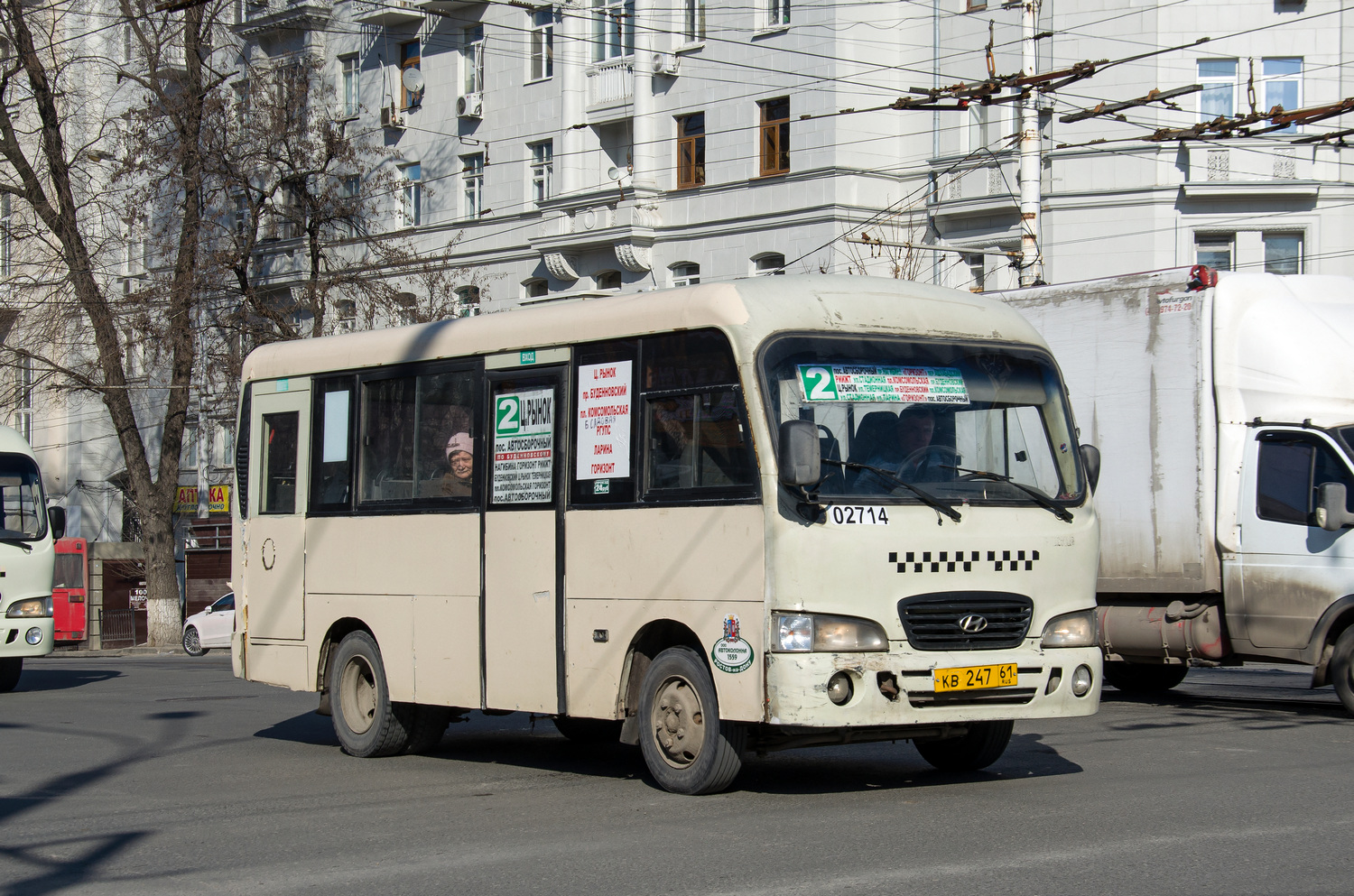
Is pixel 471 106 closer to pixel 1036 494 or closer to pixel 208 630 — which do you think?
pixel 208 630

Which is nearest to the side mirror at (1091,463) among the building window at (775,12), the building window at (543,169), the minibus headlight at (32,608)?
the minibus headlight at (32,608)

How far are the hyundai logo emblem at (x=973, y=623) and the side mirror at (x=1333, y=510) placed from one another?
5.79 meters

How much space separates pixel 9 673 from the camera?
19.1 m

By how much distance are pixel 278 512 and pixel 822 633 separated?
5520 mm

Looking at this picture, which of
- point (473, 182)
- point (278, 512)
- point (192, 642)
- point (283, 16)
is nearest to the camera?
point (278, 512)

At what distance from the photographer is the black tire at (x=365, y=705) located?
11570 mm

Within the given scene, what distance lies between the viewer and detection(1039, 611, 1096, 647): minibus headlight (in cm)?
926

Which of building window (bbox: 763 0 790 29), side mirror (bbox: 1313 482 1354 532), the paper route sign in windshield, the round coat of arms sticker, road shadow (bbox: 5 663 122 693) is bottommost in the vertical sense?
road shadow (bbox: 5 663 122 693)

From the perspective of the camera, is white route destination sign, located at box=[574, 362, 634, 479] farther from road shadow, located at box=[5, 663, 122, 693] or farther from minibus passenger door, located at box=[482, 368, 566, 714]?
road shadow, located at box=[5, 663, 122, 693]

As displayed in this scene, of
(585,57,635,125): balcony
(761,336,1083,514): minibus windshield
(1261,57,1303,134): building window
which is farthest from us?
(585,57,635,125): balcony

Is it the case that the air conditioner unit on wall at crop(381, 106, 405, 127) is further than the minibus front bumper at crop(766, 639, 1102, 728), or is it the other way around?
the air conditioner unit on wall at crop(381, 106, 405, 127)

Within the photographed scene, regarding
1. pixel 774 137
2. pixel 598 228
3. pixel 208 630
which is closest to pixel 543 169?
pixel 598 228

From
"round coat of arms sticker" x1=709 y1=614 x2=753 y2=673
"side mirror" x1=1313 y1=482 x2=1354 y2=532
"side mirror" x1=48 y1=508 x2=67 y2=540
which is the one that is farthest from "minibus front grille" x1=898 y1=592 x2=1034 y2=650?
"side mirror" x1=48 y1=508 x2=67 y2=540

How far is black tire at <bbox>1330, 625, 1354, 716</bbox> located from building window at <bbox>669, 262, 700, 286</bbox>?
2728cm
